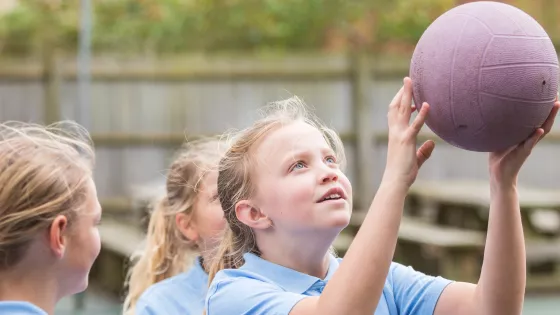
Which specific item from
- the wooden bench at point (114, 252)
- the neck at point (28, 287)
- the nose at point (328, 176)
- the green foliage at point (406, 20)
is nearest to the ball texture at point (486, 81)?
the nose at point (328, 176)

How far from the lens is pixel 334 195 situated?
10.3 ft

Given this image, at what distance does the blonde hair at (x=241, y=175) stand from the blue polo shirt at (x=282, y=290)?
0.13m

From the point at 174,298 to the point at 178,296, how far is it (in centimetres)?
2

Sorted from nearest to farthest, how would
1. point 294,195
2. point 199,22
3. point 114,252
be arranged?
point 294,195
point 114,252
point 199,22

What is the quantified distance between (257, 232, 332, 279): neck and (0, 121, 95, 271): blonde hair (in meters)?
0.55

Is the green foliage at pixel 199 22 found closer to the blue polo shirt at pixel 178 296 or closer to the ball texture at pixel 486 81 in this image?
the blue polo shirt at pixel 178 296

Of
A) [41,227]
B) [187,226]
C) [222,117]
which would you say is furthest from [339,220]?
[222,117]

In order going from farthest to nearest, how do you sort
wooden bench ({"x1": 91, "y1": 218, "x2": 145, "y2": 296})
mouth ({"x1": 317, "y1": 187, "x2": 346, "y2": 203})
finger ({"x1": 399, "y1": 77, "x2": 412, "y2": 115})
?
wooden bench ({"x1": 91, "y1": 218, "x2": 145, "y2": 296}) → mouth ({"x1": 317, "y1": 187, "x2": 346, "y2": 203}) → finger ({"x1": 399, "y1": 77, "x2": 412, "y2": 115})

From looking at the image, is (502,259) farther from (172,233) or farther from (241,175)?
(172,233)

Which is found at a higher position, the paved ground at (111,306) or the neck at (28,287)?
the neck at (28,287)

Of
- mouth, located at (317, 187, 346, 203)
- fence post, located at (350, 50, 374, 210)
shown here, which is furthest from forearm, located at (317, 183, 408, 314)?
fence post, located at (350, 50, 374, 210)

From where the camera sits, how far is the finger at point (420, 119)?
2.86 m

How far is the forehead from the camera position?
3.29 metres

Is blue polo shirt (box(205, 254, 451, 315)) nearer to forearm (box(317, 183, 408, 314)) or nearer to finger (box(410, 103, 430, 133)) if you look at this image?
forearm (box(317, 183, 408, 314))
